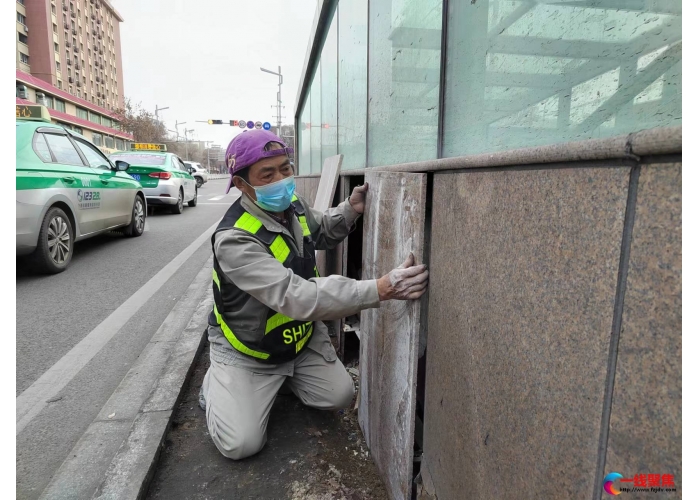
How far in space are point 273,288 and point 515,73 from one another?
1286mm

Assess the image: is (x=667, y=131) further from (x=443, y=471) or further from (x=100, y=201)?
(x=100, y=201)

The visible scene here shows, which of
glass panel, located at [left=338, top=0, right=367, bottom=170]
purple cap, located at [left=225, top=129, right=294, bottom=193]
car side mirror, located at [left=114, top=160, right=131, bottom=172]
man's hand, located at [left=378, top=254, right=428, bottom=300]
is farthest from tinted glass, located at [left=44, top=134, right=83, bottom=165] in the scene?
man's hand, located at [left=378, top=254, right=428, bottom=300]

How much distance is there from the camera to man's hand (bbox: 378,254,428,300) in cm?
171

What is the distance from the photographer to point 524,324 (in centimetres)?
110

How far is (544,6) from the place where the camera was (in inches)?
48.1

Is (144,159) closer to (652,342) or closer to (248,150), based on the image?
(248,150)


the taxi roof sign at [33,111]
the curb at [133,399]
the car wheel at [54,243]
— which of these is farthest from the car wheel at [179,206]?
the curb at [133,399]

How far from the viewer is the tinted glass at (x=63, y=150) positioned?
18.5 feet

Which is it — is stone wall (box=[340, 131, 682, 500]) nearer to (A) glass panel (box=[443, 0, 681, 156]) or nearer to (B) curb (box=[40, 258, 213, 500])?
(A) glass panel (box=[443, 0, 681, 156])

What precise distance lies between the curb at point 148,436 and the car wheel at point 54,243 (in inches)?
114

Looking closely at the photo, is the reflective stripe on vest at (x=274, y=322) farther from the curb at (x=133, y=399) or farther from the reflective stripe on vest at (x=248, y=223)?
the curb at (x=133, y=399)

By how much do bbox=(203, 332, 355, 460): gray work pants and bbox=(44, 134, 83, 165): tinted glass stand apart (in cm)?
464

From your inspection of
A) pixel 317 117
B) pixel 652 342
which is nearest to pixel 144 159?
pixel 317 117

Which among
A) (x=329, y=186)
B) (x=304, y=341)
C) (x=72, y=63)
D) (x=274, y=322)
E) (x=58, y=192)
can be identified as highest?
(x=72, y=63)
